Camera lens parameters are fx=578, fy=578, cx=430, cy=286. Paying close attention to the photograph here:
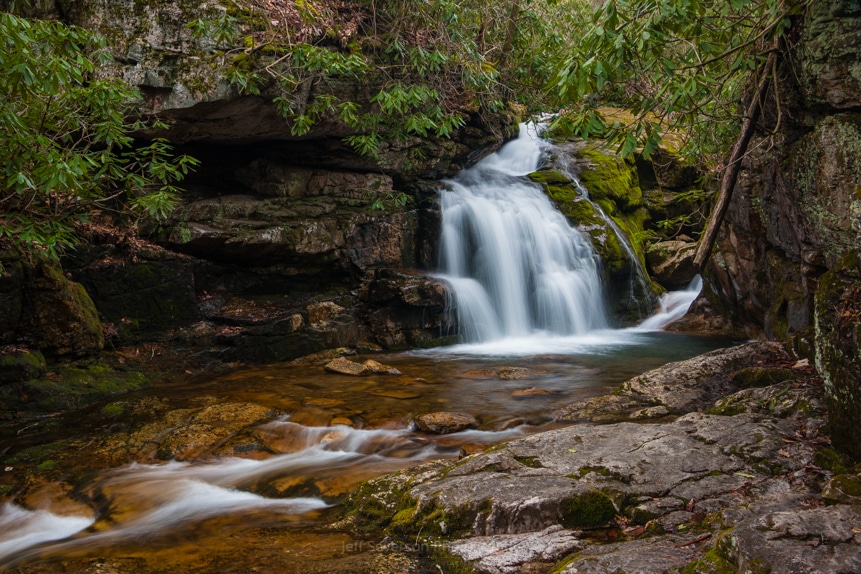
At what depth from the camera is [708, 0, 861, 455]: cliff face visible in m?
3.39

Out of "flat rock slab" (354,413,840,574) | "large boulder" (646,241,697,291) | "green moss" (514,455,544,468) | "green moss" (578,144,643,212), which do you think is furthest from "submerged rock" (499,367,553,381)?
"green moss" (578,144,643,212)

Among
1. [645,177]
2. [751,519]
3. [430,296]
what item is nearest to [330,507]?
[751,519]

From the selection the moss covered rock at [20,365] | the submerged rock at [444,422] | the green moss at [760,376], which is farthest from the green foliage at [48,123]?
the green moss at [760,376]

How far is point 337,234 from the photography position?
11.1 meters

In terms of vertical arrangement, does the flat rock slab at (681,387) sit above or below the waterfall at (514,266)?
below

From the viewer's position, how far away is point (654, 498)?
3301 millimetres

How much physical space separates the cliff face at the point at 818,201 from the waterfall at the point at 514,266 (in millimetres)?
4864

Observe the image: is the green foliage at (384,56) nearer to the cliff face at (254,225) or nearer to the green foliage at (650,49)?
the cliff face at (254,225)

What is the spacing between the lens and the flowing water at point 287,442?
12.7 ft

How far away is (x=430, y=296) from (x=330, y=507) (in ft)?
22.8

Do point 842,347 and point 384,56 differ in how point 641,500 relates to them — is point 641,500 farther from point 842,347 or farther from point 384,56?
point 384,56

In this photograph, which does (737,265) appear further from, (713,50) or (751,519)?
(751,519)

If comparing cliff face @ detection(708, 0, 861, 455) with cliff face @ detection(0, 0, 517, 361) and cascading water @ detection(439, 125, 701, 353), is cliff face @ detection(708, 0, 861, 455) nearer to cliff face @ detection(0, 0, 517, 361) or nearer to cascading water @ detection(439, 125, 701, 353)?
cascading water @ detection(439, 125, 701, 353)

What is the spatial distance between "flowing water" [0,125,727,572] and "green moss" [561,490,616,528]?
1154 mm
